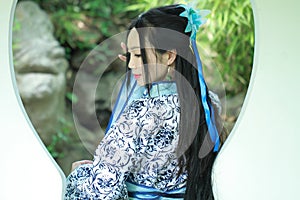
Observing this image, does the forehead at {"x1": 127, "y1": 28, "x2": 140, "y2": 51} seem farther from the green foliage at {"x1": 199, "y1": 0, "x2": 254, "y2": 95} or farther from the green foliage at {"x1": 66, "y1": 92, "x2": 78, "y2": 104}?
the green foliage at {"x1": 66, "y1": 92, "x2": 78, "y2": 104}

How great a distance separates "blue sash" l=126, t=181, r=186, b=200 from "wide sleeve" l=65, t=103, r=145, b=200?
0.25 feet

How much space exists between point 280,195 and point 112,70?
2.72 m

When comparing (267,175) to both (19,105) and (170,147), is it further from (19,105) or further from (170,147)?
(19,105)

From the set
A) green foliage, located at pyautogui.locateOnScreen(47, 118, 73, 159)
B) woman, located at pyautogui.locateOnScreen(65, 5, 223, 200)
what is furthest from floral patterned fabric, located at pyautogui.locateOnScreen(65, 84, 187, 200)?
green foliage, located at pyautogui.locateOnScreen(47, 118, 73, 159)

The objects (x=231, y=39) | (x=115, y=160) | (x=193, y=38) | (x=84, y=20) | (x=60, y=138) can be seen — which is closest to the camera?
(x=115, y=160)

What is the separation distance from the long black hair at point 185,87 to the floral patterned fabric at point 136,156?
23mm

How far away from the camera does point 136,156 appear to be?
1.41 metres

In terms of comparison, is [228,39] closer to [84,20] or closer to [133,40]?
[84,20]

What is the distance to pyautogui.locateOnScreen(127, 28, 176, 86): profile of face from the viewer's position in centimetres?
145

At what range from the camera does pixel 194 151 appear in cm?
149

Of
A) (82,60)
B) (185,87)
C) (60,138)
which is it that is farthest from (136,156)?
(82,60)

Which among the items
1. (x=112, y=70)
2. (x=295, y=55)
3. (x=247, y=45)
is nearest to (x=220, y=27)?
(x=247, y=45)

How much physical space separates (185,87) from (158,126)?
0.13 m

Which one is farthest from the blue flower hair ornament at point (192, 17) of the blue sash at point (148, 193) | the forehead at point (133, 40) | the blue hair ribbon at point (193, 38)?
the blue sash at point (148, 193)
